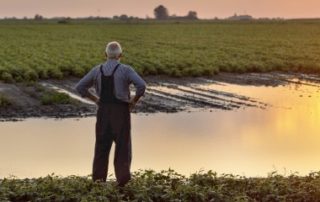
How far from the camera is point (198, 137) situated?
14.0m

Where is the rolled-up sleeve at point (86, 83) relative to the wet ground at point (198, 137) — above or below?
above

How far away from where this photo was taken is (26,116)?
16.3 metres

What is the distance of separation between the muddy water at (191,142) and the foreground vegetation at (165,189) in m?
2.21

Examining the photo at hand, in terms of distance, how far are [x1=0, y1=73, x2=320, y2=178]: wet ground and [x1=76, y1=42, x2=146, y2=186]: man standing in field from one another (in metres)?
2.42

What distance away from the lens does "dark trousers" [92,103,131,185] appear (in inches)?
319

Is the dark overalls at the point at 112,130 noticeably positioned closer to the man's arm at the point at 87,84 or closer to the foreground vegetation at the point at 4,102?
the man's arm at the point at 87,84

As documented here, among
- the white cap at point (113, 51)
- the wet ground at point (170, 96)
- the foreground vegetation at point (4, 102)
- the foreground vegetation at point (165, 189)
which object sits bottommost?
the foreground vegetation at point (165, 189)

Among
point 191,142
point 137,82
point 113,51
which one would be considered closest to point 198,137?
point 191,142

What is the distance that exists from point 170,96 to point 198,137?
6471 mm

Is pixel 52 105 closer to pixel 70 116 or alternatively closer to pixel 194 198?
pixel 70 116

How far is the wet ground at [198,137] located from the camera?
37.0ft

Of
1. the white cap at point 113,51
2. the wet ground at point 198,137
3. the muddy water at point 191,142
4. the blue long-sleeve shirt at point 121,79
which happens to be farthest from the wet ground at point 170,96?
the white cap at point 113,51

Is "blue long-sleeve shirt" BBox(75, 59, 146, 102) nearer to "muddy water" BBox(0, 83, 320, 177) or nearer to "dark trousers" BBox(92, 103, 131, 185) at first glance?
"dark trousers" BBox(92, 103, 131, 185)

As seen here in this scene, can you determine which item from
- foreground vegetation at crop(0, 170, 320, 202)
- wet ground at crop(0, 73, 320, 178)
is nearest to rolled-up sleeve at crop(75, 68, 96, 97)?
foreground vegetation at crop(0, 170, 320, 202)
